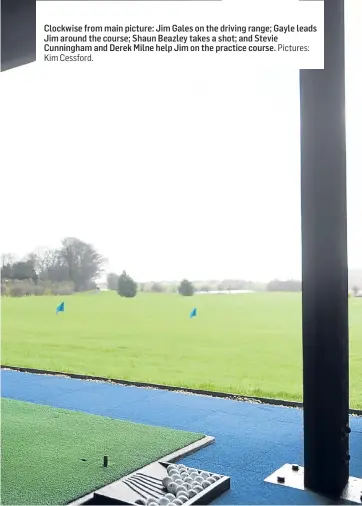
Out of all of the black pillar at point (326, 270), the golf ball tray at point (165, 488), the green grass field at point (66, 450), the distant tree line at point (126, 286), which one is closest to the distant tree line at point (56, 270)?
the distant tree line at point (126, 286)

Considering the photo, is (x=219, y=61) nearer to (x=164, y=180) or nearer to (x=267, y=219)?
(x=267, y=219)

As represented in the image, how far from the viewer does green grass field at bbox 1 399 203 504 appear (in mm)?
2158

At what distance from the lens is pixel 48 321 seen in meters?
5.57

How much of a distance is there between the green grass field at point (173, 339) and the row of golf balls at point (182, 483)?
1738mm

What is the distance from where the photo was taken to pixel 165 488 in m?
2.15

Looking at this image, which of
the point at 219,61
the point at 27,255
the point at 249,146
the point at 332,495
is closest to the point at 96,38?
the point at 219,61

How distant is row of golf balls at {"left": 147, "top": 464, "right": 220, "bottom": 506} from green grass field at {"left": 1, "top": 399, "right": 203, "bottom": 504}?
8.7 inches

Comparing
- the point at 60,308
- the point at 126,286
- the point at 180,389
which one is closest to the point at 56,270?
the point at 60,308

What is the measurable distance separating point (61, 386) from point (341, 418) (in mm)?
2688

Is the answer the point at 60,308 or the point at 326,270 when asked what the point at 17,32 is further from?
the point at 60,308

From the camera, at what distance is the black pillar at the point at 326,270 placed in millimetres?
2195

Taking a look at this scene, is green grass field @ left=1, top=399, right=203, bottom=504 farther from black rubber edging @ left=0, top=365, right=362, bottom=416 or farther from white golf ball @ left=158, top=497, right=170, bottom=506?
black rubber edging @ left=0, top=365, right=362, bottom=416

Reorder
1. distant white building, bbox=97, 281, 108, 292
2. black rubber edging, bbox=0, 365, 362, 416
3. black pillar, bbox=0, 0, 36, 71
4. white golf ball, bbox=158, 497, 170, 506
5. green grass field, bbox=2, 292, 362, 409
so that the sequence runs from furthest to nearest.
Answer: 1. distant white building, bbox=97, 281, 108, 292
2. green grass field, bbox=2, 292, 362, 409
3. black rubber edging, bbox=0, 365, 362, 416
4. black pillar, bbox=0, 0, 36, 71
5. white golf ball, bbox=158, 497, 170, 506

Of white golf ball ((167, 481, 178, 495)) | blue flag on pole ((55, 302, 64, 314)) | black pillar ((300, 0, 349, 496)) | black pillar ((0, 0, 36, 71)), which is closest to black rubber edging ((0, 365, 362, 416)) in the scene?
blue flag on pole ((55, 302, 64, 314))
